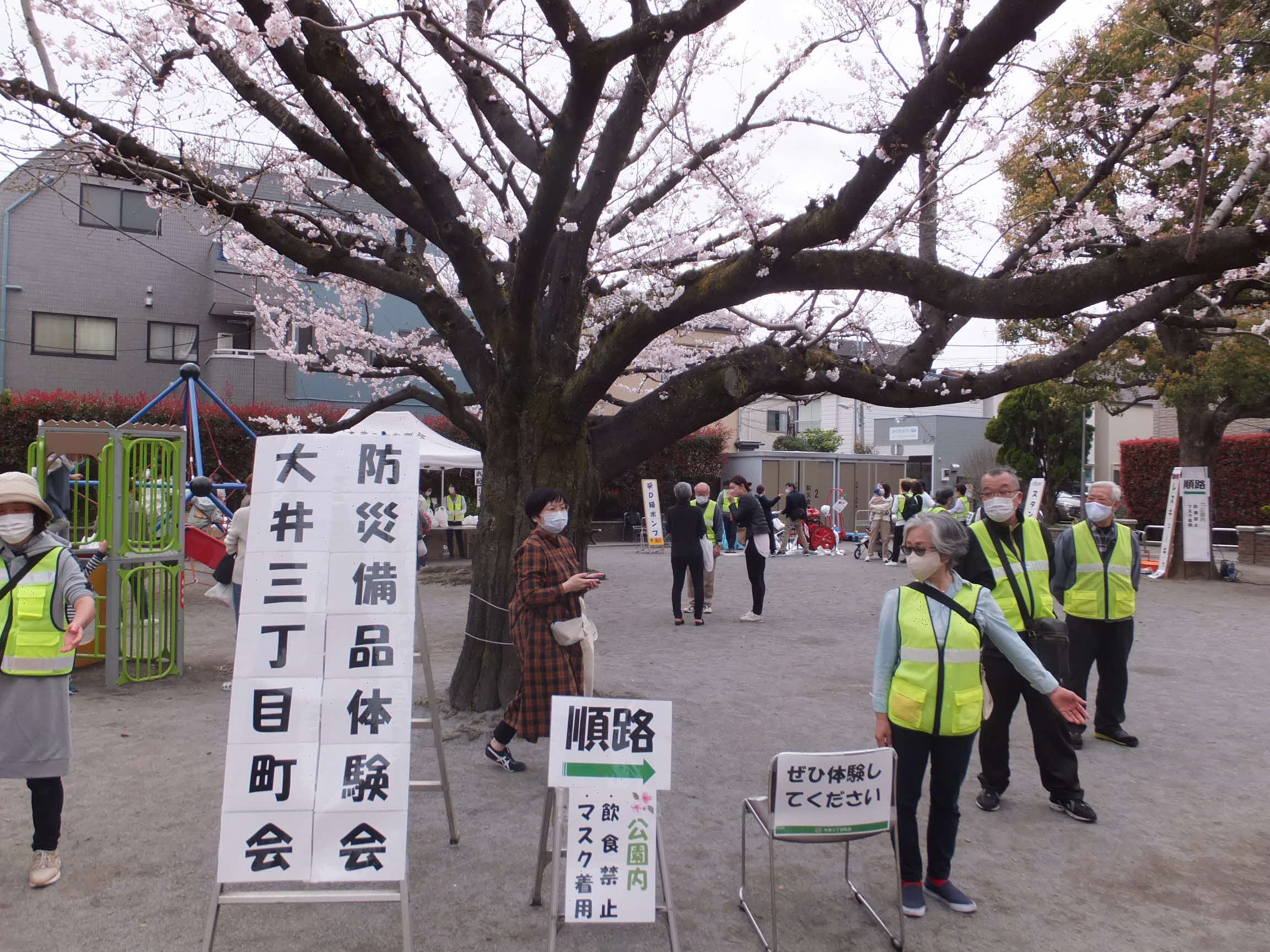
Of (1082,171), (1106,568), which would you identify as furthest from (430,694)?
(1082,171)

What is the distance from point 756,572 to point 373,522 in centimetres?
836

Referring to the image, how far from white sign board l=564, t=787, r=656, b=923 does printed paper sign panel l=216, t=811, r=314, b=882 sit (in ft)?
3.15

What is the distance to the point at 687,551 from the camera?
1109 centimetres

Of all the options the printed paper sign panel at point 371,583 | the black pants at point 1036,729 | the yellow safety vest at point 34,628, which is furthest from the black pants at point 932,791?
the yellow safety vest at point 34,628

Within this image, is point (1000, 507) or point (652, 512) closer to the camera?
point (1000, 507)

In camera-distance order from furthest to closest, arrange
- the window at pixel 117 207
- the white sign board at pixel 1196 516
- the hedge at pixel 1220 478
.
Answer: the hedge at pixel 1220 478, the window at pixel 117 207, the white sign board at pixel 1196 516

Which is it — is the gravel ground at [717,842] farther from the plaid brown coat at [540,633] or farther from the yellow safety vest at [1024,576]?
the yellow safety vest at [1024,576]

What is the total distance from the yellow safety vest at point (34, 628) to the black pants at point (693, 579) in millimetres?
7857

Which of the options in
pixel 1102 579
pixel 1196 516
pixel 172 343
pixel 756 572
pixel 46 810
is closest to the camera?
pixel 46 810

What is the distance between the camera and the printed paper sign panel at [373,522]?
11.7 ft

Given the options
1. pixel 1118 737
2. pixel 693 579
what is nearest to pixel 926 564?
pixel 1118 737

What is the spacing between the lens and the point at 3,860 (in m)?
4.04

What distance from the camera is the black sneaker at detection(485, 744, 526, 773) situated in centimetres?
530

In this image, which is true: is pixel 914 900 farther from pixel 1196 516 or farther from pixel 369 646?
pixel 1196 516
